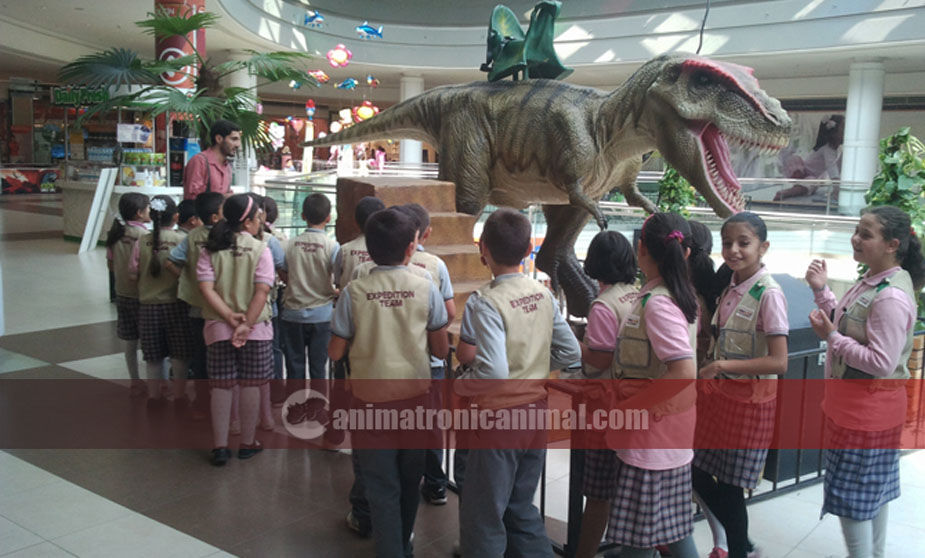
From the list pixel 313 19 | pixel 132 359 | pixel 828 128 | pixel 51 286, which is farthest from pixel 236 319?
pixel 828 128

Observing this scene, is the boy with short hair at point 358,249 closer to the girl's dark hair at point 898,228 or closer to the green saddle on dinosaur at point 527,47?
the girl's dark hair at point 898,228

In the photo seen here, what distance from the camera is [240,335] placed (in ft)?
12.4

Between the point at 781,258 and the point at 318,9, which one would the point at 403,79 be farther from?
the point at 781,258

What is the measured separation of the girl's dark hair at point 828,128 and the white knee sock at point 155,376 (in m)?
20.4

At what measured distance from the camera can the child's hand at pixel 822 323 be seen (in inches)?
110

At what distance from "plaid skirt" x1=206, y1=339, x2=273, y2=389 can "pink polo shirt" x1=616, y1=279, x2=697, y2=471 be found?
82.2 inches

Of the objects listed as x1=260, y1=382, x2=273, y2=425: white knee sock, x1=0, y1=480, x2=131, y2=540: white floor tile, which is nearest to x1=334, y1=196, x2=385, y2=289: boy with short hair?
x1=260, y1=382, x2=273, y2=425: white knee sock

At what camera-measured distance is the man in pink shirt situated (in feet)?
16.3

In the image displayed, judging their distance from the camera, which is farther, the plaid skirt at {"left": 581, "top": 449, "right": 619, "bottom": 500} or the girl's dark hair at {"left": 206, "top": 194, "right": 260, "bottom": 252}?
the girl's dark hair at {"left": 206, "top": 194, "right": 260, "bottom": 252}

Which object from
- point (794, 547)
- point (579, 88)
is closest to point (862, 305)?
point (794, 547)

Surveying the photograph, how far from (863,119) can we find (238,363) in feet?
56.8

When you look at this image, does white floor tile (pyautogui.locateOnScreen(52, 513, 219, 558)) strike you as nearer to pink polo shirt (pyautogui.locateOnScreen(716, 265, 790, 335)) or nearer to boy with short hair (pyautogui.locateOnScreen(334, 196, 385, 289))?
boy with short hair (pyautogui.locateOnScreen(334, 196, 385, 289))

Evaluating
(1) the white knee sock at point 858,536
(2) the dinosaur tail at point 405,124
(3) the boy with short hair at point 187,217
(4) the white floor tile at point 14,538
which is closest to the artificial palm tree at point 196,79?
(2) the dinosaur tail at point 405,124

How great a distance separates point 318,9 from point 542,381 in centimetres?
1999
